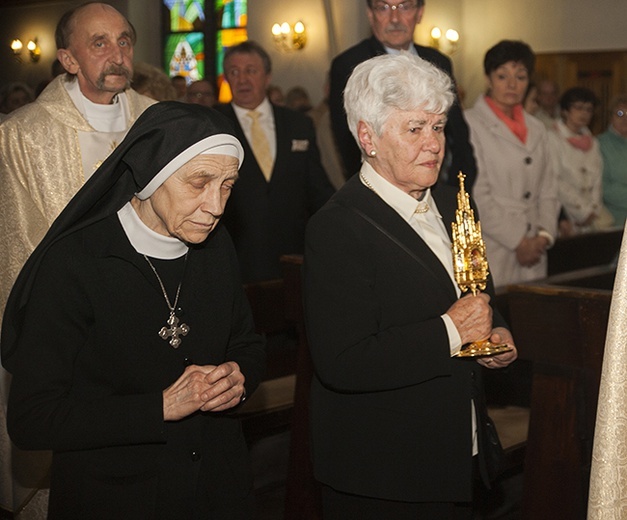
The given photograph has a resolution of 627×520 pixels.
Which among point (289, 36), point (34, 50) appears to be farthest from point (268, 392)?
point (289, 36)

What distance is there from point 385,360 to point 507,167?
311 cm

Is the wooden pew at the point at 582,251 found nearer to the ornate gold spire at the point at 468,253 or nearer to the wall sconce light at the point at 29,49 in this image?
the wall sconce light at the point at 29,49

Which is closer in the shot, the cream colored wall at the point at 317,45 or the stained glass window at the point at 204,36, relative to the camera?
the stained glass window at the point at 204,36

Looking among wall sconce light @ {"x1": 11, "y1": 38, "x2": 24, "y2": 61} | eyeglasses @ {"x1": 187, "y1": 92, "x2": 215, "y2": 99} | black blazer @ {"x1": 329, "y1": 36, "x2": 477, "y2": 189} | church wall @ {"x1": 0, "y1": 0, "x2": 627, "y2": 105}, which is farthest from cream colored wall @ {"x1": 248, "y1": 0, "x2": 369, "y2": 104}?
black blazer @ {"x1": 329, "y1": 36, "x2": 477, "y2": 189}

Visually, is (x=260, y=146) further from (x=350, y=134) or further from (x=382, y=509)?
(x=382, y=509)

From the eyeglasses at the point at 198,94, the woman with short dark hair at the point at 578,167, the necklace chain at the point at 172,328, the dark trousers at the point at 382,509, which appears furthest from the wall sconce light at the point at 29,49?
the woman with short dark hair at the point at 578,167

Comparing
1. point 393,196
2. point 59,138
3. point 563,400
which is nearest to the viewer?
point 393,196

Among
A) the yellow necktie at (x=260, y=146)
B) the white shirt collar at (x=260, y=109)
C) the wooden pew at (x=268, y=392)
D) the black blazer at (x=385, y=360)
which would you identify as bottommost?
the wooden pew at (x=268, y=392)

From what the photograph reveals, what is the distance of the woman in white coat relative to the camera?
545 cm

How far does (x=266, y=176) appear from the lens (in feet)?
18.7

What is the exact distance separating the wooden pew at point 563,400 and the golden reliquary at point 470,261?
1.00 meters

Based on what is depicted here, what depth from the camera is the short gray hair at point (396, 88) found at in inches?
106

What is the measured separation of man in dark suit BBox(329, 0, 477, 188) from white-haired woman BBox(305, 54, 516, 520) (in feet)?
5.12

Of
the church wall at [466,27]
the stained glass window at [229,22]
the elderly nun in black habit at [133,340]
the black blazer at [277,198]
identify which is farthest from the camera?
the church wall at [466,27]
